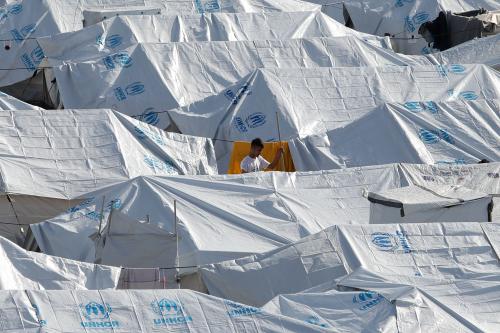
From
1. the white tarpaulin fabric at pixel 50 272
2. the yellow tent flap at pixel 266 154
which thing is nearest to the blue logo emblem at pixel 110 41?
the yellow tent flap at pixel 266 154

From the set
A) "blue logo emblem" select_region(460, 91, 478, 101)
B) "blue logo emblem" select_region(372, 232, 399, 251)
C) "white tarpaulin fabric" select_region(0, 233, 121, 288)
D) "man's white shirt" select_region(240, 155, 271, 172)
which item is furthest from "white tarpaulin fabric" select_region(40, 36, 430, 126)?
"white tarpaulin fabric" select_region(0, 233, 121, 288)

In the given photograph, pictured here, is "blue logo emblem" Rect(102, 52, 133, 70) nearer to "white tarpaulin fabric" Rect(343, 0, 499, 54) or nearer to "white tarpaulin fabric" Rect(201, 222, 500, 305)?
"white tarpaulin fabric" Rect(343, 0, 499, 54)

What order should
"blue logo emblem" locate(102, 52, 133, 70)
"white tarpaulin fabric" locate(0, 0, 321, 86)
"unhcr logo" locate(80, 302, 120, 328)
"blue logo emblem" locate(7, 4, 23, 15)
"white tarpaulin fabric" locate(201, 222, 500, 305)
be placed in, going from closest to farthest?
"unhcr logo" locate(80, 302, 120, 328), "white tarpaulin fabric" locate(201, 222, 500, 305), "blue logo emblem" locate(102, 52, 133, 70), "white tarpaulin fabric" locate(0, 0, 321, 86), "blue logo emblem" locate(7, 4, 23, 15)

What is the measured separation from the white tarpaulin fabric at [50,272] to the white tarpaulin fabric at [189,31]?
10.8 meters

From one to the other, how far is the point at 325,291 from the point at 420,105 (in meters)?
8.20

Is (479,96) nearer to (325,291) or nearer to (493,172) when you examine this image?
(493,172)

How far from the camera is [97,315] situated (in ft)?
46.2

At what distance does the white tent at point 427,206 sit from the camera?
1842cm

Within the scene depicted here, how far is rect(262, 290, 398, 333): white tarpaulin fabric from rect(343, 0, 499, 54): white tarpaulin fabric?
1530 cm

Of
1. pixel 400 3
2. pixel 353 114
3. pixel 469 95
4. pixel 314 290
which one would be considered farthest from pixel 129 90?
pixel 314 290

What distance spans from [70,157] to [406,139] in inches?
192

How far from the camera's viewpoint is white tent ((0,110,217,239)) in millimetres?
21188

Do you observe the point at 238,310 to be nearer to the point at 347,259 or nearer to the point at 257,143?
the point at 347,259

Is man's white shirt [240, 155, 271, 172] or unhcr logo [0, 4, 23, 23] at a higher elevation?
man's white shirt [240, 155, 271, 172]
